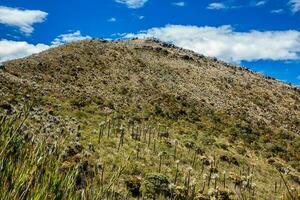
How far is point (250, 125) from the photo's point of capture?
59625mm

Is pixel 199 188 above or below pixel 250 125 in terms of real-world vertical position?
below

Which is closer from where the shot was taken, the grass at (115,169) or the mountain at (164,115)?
the grass at (115,169)

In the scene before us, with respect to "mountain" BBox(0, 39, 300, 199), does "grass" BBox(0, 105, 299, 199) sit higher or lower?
lower

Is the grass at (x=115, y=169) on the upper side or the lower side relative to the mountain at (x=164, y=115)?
lower

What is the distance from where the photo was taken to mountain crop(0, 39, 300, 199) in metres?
28.6

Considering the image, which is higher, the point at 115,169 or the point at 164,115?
the point at 164,115

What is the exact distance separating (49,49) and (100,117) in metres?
30.7

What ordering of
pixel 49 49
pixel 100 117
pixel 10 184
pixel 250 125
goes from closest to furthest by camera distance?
pixel 10 184 → pixel 100 117 → pixel 250 125 → pixel 49 49

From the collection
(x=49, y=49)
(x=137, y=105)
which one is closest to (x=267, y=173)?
(x=137, y=105)

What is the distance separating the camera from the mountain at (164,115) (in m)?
28.6

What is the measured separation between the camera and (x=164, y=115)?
54344 millimetres

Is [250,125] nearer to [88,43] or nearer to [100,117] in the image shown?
[100,117]

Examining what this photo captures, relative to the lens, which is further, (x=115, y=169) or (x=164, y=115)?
(x=164, y=115)

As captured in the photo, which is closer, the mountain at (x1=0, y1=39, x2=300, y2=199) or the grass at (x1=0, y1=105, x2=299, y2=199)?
the grass at (x1=0, y1=105, x2=299, y2=199)
